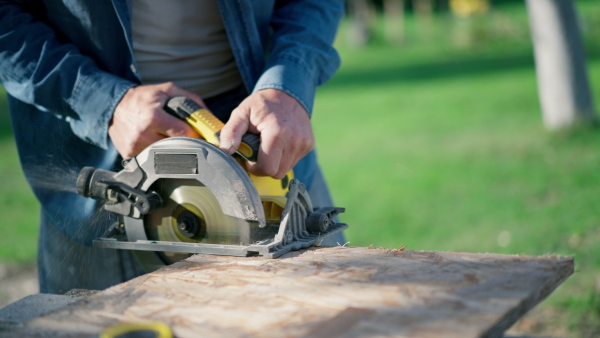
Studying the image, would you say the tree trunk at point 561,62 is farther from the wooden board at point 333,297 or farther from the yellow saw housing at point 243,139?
the wooden board at point 333,297

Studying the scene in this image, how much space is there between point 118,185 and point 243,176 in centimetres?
33

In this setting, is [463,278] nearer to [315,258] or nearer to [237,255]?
[315,258]

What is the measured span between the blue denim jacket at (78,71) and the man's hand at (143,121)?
35mm

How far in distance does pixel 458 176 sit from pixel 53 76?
14.2ft

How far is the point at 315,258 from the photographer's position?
1.45 meters

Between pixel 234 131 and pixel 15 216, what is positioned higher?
pixel 15 216

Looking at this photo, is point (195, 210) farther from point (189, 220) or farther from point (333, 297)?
point (333, 297)

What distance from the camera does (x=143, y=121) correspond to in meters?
1.71

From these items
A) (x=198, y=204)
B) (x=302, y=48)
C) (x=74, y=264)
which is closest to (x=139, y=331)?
(x=198, y=204)

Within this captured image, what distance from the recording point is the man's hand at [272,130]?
5.48 ft

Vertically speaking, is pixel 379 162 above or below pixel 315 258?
above

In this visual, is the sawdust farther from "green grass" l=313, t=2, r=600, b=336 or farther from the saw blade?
the saw blade

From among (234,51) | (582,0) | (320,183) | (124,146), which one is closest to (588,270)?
(320,183)

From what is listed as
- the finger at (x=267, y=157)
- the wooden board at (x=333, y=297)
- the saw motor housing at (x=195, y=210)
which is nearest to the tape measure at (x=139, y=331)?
the wooden board at (x=333, y=297)
